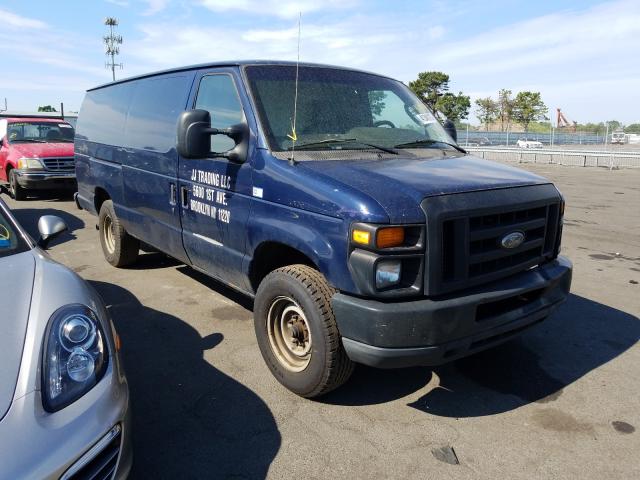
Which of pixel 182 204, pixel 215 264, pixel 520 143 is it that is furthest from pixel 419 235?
pixel 520 143

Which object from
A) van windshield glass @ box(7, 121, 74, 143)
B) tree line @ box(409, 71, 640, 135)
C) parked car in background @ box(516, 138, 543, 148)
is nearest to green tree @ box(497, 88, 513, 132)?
tree line @ box(409, 71, 640, 135)

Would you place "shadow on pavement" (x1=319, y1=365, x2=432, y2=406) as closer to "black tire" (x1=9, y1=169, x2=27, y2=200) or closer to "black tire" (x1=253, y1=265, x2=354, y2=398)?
"black tire" (x1=253, y1=265, x2=354, y2=398)

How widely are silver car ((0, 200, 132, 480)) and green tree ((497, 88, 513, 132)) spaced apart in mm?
54511

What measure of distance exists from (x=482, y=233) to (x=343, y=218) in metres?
0.81

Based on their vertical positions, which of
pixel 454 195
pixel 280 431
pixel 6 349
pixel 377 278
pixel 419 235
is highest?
pixel 454 195

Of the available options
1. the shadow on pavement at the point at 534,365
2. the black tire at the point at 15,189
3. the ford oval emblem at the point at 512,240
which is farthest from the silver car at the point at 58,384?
the black tire at the point at 15,189

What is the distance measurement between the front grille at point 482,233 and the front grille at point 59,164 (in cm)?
1078

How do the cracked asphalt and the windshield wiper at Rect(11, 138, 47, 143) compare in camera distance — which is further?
the windshield wiper at Rect(11, 138, 47, 143)

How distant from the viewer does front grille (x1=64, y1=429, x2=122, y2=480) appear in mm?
1929

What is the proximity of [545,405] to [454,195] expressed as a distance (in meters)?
1.55

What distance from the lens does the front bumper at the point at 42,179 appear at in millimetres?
10938

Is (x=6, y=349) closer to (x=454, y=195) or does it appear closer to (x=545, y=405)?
(x=454, y=195)

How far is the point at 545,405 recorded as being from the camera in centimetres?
328

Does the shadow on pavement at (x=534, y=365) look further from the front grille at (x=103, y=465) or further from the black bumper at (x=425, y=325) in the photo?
the front grille at (x=103, y=465)
